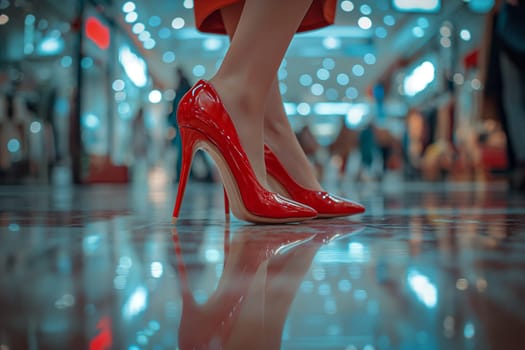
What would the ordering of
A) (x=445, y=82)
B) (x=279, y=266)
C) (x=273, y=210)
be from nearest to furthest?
1. (x=279, y=266)
2. (x=273, y=210)
3. (x=445, y=82)

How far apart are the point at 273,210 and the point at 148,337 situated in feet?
1.67

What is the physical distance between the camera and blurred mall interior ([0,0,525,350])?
19 cm

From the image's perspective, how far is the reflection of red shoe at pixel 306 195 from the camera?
845 millimetres

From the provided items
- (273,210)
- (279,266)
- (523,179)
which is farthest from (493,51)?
(279,266)

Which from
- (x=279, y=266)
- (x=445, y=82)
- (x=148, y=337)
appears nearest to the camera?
(x=148, y=337)

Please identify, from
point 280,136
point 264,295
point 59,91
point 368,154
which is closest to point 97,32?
point 59,91

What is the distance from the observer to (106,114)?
6.13 m

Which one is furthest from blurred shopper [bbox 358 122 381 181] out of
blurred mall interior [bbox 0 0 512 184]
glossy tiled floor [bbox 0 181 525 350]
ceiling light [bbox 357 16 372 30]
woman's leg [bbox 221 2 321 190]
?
glossy tiled floor [bbox 0 181 525 350]

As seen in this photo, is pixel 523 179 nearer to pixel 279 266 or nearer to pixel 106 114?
pixel 279 266

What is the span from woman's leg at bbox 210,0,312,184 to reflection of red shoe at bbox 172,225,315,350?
33cm

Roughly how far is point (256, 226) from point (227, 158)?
107mm

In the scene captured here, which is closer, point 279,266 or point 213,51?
point 279,266

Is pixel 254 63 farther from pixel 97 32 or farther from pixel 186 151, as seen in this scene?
pixel 97 32

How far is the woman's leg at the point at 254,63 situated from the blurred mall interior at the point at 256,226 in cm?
15
